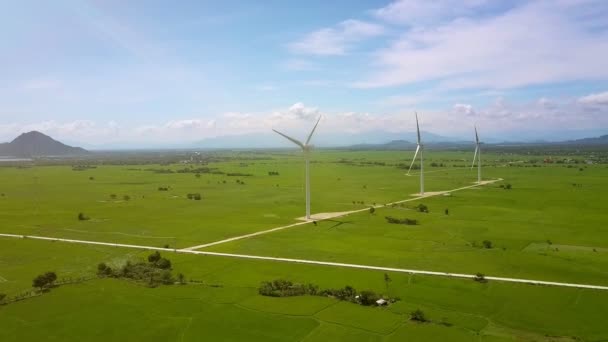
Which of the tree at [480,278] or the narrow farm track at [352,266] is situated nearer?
the narrow farm track at [352,266]

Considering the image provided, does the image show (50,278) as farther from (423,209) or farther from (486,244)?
(423,209)

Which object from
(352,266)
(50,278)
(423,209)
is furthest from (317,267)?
(423,209)

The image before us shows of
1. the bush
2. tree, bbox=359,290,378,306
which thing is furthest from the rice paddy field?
the bush

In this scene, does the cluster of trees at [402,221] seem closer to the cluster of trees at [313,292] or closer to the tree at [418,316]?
the cluster of trees at [313,292]

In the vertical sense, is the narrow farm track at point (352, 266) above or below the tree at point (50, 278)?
below

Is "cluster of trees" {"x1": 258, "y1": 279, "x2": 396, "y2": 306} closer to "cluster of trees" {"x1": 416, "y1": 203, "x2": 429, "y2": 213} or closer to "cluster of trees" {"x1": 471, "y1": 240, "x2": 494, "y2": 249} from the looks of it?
"cluster of trees" {"x1": 471, "y1": 240, "x2": 494, "y2": 249}

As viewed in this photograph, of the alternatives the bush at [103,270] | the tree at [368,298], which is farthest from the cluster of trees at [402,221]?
the bush at [103,270]
